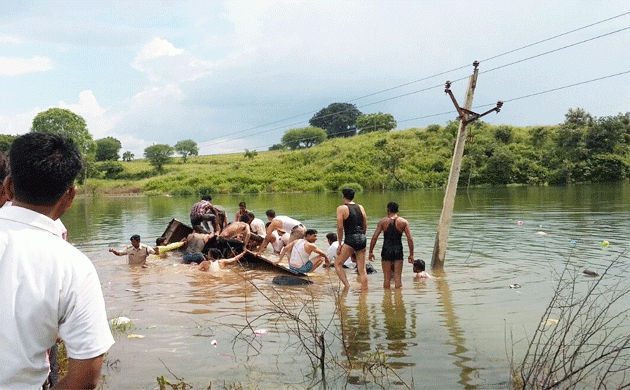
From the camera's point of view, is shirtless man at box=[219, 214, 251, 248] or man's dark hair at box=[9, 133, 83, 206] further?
shirtless man at box=[219, 214, 251, 248]

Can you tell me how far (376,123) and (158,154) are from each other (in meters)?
39.1

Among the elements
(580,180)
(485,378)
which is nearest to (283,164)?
(580,180)

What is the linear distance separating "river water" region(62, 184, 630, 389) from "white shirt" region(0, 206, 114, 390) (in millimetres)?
3815

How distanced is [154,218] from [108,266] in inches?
742

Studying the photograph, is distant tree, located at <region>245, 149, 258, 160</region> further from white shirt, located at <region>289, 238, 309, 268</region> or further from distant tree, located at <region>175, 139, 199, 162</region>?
white shirt, located at <region>289, 238, 309, 268</region>

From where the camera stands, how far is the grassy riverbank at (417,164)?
6569cm

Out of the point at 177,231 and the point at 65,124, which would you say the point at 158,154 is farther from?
the point at 177,231

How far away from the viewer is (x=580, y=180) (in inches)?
2557

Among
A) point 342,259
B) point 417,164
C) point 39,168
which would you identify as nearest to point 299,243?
point 342,259

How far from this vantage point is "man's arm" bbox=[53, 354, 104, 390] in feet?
7.47

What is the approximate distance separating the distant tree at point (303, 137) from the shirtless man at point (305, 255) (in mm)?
97012

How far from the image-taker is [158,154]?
87.6 meters

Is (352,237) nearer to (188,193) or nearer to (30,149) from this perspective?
(30,149)

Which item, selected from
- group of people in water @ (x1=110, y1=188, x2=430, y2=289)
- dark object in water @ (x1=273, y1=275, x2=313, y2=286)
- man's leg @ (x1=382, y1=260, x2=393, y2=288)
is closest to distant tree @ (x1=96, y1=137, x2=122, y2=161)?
group of people in water @ (x1=110, y1=188, x2=430, y2=289)
